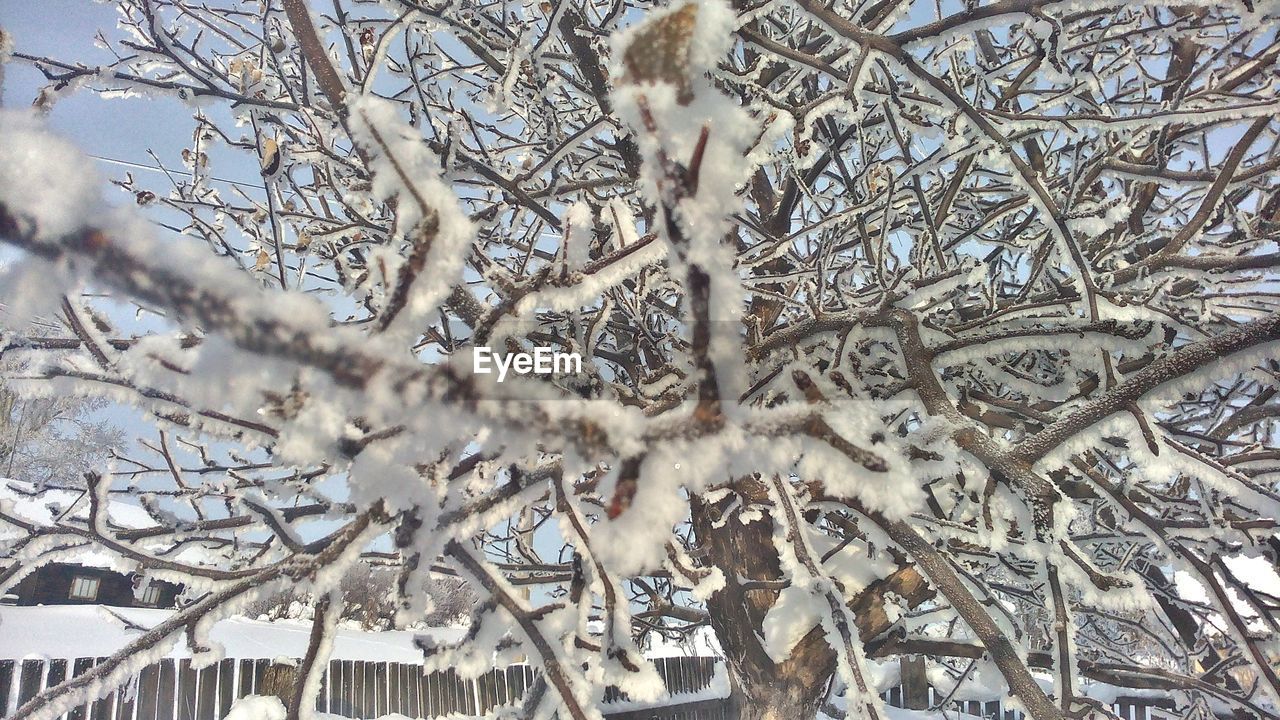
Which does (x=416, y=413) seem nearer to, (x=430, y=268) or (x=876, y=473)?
(x=430, y=268)

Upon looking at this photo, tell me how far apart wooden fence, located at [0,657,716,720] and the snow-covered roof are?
0.93 ft

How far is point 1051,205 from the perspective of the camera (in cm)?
174

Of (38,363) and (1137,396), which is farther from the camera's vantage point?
(1137,396)

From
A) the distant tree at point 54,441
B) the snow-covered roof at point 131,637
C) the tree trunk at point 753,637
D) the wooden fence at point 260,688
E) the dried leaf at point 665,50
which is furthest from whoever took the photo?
the distant tree at point 54,441

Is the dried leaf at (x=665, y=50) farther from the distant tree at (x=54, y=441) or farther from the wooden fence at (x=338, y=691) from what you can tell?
the distant tree at (x=54, y=441)

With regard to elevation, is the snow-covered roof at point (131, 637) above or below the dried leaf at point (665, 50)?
below

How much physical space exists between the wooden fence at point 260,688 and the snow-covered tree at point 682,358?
86.8 inches

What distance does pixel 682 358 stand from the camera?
2.04 metres

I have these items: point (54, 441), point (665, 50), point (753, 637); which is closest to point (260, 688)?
point (753, 637)

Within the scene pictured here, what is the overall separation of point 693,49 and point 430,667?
1170mm

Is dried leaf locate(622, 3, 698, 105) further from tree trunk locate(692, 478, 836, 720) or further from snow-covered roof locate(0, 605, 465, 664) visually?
snow-covered roof locate(0, 605, 465, 664)

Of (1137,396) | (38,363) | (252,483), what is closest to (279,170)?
(38,363)

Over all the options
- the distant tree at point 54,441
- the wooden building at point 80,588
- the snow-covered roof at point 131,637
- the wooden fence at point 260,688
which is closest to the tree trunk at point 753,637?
the wooden fence at point 260,688

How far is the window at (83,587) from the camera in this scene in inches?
422
